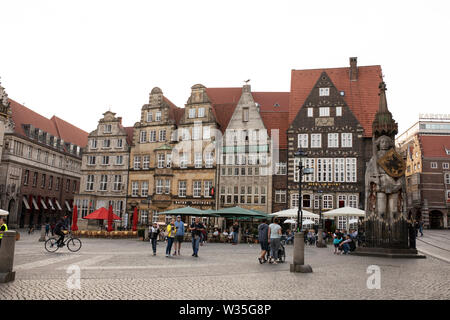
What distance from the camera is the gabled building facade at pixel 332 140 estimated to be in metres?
40.1

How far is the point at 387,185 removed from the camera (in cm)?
1917

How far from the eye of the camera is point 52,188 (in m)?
60.2

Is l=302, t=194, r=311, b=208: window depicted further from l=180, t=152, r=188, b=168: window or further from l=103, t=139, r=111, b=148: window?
l=103, t=139, r=111, b=148: window

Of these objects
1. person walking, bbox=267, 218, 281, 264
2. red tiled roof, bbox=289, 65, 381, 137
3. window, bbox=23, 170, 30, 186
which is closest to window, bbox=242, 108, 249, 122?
red tiled roof, bbox=289, 65, 381, 137

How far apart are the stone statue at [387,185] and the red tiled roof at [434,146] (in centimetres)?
5529

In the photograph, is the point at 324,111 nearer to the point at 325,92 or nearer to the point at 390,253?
the point at 325,92

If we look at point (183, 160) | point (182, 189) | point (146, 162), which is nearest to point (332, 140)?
point (183, 160)

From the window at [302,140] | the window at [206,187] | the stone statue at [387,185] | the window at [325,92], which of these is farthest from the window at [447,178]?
the stone statue at [387,185]

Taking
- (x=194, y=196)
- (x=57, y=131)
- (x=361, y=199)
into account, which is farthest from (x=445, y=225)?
(x=57, y=131)

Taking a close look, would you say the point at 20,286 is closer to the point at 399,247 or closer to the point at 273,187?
the point at 399,247

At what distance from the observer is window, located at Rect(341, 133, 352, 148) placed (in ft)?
134

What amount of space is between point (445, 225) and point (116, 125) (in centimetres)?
5468

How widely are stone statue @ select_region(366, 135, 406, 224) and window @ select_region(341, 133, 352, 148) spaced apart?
2150 centimetres

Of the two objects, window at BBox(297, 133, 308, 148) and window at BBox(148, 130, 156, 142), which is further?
window at BBox(148, 130, 156, 142)
